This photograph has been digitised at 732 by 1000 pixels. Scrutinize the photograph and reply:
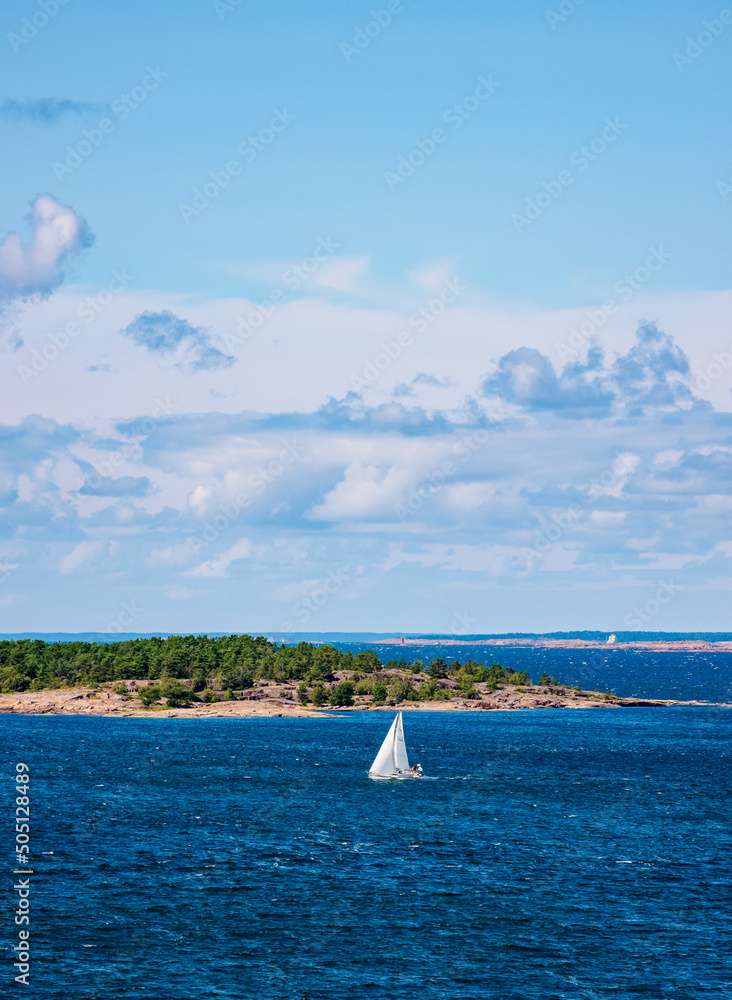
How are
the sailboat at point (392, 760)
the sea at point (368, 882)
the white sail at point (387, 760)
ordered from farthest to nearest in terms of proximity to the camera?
1. the sailboat at point (392, 760)
2. the white sail at point (387, 760)
3. the sea at point (368, 882)

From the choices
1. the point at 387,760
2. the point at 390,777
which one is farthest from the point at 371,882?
the point at 390,777

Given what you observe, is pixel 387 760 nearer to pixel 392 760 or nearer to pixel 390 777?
pixel 392 760

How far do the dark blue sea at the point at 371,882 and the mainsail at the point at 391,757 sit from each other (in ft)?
11.1

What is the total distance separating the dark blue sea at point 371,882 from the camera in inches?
2891

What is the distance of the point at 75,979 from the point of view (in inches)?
2815

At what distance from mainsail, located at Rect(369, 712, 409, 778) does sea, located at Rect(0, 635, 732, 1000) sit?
2.49 meters

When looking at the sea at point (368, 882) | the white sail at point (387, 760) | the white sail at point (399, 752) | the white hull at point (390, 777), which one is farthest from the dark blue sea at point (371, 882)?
the white sail at point (399, 752)

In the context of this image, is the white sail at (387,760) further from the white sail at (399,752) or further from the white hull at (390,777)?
the white sail at (399,752)

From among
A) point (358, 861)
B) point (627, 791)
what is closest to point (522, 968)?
point (358, 861)

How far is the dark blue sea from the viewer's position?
73.4 m

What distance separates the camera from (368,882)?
95188mm

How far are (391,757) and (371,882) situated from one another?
54.1 metres

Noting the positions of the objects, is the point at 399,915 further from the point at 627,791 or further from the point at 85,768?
the point at 85,768

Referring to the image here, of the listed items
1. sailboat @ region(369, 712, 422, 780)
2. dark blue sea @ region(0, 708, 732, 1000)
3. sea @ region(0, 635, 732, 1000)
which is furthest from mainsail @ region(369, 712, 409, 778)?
dark blue sea @ region(0, 708, 732, 1000)
